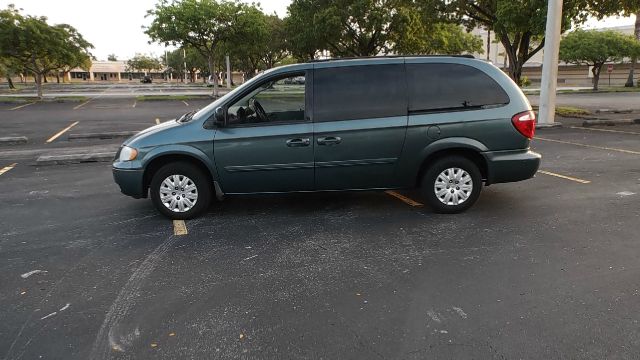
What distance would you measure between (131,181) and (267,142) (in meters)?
1.73

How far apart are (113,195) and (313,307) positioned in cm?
470

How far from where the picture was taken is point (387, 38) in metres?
29.3

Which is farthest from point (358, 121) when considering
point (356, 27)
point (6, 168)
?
point (356, 27)

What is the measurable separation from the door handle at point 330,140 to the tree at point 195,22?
1028 inches

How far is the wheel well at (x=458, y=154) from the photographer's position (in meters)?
5.72

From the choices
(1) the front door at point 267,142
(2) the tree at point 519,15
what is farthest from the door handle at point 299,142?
(2) the tree at point 519,15

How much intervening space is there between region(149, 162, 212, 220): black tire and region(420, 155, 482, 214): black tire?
2.66 m

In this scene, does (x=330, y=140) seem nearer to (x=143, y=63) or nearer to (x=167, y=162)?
(x=167, y=162)

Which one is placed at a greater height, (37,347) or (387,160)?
(387,160)

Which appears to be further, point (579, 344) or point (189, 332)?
point (189, 332)

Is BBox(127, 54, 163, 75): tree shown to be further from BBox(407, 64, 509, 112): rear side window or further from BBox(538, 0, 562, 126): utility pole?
BBox(407, 64, 509, 112): rear side window

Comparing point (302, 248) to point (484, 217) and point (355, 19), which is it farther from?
point (355, 19)

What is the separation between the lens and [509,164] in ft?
18.7

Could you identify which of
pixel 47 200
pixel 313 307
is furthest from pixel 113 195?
pixel 313 307
